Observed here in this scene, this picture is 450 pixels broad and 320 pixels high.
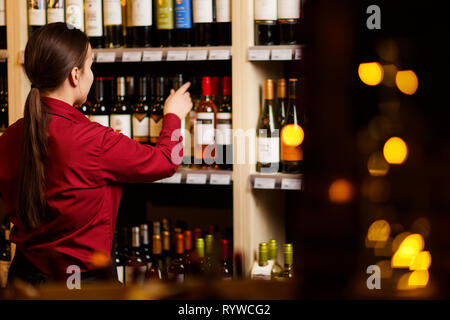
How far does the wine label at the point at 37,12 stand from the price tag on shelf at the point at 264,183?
3.60 ft

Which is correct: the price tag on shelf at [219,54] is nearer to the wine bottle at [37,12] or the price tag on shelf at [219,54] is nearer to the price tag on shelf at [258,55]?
the price tag on shelf at [258,55]

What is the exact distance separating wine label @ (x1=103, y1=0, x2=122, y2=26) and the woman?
0.59 metres

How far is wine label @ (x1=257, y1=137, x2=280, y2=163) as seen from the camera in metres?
2.10

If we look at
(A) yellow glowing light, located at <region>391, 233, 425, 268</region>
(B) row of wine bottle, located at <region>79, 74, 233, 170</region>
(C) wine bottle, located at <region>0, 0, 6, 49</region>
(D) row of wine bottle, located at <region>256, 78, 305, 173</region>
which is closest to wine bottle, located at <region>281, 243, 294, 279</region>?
(D) row of wine bottle, located at <region>256, 78, 305, 173</region>

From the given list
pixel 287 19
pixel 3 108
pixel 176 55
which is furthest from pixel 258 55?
pixel 3 108

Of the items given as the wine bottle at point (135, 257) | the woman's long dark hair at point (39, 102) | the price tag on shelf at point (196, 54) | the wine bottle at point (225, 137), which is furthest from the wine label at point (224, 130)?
the woman's long dark hair at point (39, 102)

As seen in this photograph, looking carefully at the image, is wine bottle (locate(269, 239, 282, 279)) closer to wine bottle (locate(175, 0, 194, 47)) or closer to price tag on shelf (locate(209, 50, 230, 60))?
price tag on shelf (locate(209, 50, 230, 60))

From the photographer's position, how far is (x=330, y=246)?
18.6 inches

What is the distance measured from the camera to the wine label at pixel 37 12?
90.9 inches

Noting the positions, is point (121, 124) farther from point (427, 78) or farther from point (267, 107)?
point (427, 78)

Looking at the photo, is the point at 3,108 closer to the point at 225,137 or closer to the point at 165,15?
the point at 165,15

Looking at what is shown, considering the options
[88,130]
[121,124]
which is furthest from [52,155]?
[121,124]

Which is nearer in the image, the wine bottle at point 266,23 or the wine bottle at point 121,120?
the wine bottle at point 266,23

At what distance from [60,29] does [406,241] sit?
1251 millimetres
